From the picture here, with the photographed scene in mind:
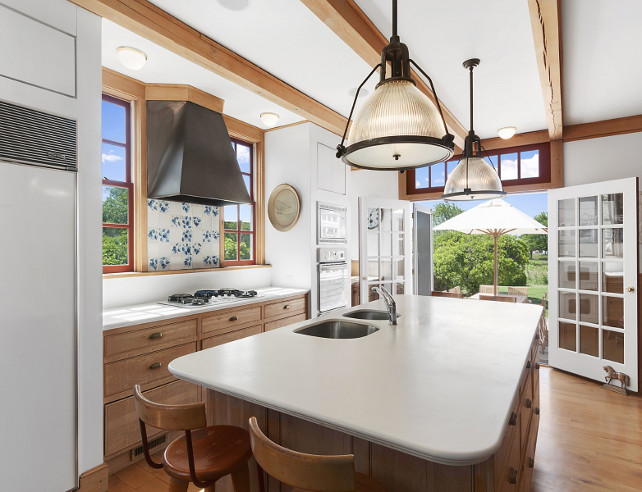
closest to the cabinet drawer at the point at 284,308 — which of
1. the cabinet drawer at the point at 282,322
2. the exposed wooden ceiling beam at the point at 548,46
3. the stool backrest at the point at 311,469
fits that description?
the cabinet drawer at the point at 282,322

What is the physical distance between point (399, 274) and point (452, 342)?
3.11 m

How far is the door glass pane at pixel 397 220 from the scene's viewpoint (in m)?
4.75

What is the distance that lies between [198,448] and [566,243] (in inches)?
163

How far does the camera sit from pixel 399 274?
480cm

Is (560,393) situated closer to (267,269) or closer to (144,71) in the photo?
(267,269)

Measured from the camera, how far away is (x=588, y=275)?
3.75m

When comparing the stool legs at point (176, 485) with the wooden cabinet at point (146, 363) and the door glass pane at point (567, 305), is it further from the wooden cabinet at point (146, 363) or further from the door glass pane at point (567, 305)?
the door glass pane at point (567, 305)

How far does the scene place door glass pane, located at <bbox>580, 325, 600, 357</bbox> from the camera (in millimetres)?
3664

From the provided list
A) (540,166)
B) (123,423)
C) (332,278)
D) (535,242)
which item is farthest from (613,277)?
(535,242)

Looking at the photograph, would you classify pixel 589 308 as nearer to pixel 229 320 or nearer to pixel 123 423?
pixel 229 320

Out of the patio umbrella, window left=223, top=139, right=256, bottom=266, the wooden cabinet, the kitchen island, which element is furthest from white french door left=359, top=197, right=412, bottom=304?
the kitchen island

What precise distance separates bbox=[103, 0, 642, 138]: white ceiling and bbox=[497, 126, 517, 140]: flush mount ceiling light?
51cm

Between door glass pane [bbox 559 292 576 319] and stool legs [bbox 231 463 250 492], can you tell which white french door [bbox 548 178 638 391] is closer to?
door glass pane [bbox 559 292 576 319]

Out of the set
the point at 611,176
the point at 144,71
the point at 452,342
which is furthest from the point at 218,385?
the point at 611,176
